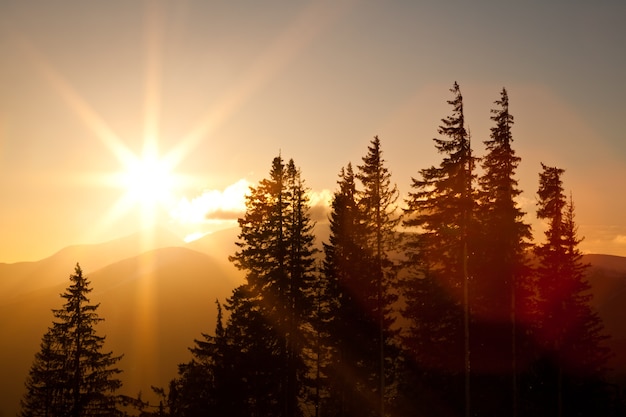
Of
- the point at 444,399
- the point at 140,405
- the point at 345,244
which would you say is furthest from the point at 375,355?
the point at 140,405

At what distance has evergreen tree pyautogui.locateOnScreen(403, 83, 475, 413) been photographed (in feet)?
93.0

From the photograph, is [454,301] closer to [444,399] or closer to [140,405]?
[444,399]

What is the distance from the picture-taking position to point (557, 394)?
3691cm

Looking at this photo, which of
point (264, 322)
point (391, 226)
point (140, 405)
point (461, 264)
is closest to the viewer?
point (461, 264)

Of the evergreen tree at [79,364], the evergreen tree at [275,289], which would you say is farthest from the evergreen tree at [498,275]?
the evergreen tree at [79,364]

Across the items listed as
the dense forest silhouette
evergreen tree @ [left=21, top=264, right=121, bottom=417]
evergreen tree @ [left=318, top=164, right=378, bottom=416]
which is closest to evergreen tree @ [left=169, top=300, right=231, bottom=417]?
the dense forest silhouette

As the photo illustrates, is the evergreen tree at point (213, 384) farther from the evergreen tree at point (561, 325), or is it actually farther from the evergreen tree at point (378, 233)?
the evergreen tree at point (561, 325)

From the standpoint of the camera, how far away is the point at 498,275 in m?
30.5

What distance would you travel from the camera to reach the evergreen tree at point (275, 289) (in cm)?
3478

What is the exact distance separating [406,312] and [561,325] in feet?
42.3

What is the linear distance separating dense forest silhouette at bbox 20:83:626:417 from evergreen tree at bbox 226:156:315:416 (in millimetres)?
95

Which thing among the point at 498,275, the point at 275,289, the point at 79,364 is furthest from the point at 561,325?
the point at 79,364

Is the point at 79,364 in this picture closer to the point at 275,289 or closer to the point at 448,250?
the point at 275,289

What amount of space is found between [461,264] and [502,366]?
23.1 feet
